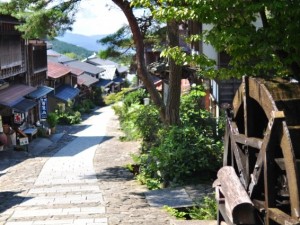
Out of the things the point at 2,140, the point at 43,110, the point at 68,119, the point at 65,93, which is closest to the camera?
the point at 2,140

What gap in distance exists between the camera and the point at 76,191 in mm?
13406

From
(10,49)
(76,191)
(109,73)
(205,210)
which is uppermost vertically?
(10,49)

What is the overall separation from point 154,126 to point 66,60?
44844mm

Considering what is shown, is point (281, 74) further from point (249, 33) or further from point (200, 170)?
point (200, 170)

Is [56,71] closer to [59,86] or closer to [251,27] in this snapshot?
[59,86]

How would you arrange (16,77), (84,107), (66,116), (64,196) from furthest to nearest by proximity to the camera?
(84,107)
(66,116)
(16,77)
(64,196)

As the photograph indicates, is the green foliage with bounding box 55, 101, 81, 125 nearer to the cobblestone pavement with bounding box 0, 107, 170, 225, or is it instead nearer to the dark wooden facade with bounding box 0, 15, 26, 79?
the dark wooden facade with bounding box 0, 15, 26, 79

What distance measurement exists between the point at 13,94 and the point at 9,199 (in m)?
16.7

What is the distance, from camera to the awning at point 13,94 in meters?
26.5

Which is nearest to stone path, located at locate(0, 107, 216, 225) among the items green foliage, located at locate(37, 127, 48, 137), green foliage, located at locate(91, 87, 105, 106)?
green foliage, located at locate(37, 127, 48, 137)

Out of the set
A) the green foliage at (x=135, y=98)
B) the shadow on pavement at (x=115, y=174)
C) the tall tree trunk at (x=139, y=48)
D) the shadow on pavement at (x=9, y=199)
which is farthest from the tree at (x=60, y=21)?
the green foliage at (x=135, y=98)

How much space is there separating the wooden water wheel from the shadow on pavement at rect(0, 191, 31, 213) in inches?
249

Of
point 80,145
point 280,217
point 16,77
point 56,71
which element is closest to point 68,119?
point 56,71

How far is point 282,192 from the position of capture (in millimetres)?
6332
